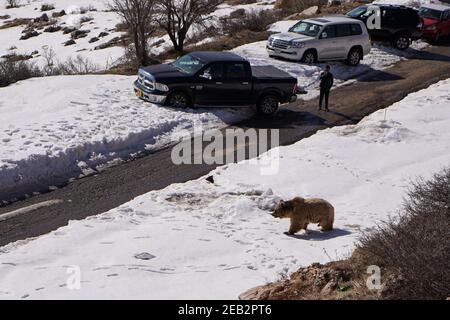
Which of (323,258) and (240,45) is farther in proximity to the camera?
(240,45)

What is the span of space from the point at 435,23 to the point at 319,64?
8394 mm

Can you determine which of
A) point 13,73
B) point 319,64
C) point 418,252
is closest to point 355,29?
point 319,64

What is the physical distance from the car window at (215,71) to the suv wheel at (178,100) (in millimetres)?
933

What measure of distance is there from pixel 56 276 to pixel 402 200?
7.21m

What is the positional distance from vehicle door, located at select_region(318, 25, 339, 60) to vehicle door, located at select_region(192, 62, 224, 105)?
258 inches

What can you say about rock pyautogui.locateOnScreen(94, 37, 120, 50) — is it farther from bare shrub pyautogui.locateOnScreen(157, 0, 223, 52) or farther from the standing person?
the standing person

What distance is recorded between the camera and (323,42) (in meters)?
23.7

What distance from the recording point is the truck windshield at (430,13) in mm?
29328

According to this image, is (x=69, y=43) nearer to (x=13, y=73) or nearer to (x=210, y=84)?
(x=13, y=73)

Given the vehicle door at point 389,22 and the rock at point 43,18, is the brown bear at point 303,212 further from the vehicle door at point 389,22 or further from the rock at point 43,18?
the rock at point 43,18

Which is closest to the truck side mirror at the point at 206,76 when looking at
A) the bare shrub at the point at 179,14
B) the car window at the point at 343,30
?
the car window at the point at 343,30
